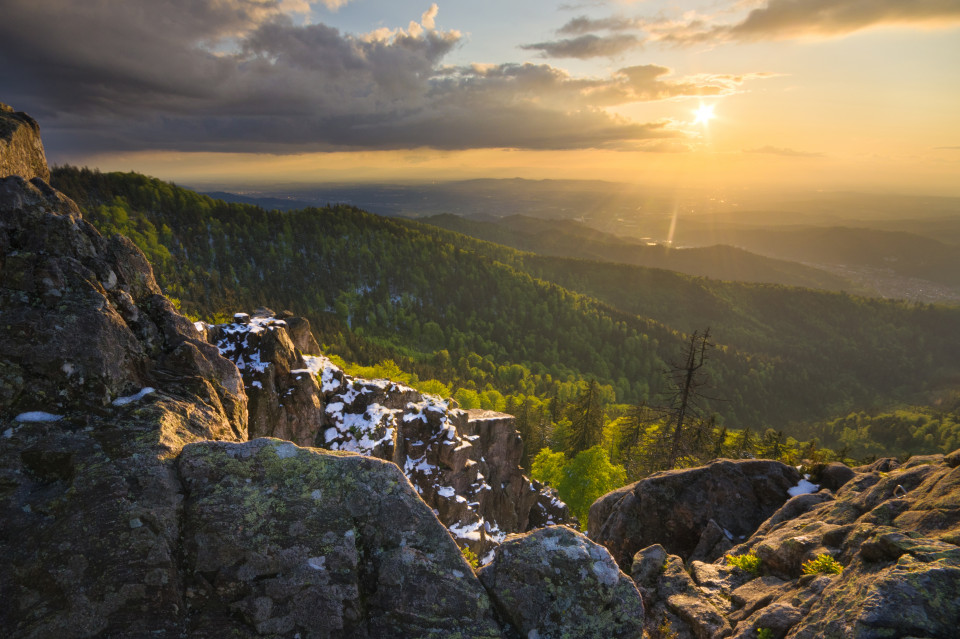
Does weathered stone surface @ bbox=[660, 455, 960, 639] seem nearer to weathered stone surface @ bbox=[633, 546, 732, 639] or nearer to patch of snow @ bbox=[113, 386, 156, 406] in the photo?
weathered stone surface @ bbox=[633, 546, 732, 639]

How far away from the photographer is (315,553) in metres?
8.17

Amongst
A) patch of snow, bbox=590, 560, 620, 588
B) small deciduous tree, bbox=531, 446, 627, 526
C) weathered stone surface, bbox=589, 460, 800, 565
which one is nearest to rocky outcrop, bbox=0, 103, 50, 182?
patch of snow, bbox=590, 560, 620, 588

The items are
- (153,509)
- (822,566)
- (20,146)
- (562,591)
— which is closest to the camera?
(153,509)

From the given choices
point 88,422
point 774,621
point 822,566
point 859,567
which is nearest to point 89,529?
point 88,422

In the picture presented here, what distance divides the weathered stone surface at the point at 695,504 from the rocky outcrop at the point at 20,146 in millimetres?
27566

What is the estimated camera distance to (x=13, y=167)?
12156 mm

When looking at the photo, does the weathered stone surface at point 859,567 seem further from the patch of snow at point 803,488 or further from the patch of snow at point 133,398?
the patch of snow at point 133,398

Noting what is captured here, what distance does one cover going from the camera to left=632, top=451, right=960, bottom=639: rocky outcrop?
786 cm

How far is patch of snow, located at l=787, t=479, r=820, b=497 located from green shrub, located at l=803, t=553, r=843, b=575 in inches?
342

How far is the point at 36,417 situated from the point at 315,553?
22.1ft

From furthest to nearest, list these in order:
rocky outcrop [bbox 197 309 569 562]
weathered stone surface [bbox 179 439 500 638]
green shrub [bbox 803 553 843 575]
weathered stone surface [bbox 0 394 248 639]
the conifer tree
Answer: the conifer tree < rocky outcrop [bbox 197 309 569 562] < green shrub [bbox 803 553 843 575] < weathered stone surface [bbox 179 439 500 638] < weathered stone surface [bbox 0 394 248 639]

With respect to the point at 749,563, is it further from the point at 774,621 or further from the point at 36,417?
the point at 36,417

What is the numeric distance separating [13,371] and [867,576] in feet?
63.7

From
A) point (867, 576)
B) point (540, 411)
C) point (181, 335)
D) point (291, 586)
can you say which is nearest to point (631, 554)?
point (867, 576)
